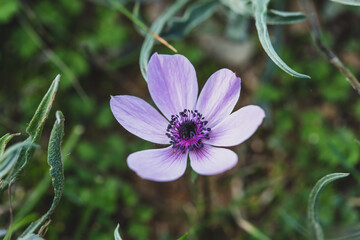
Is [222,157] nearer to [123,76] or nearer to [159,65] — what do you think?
[159,65]

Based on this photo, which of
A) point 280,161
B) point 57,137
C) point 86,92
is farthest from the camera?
point 86,92

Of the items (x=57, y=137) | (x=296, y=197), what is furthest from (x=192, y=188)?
(x=57, y=137)

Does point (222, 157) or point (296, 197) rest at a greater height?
point (222, 157)

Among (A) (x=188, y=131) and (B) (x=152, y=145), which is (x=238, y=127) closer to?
(A) (x=188, y=131)

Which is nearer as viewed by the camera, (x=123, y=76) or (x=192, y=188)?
(x=192, y=188)

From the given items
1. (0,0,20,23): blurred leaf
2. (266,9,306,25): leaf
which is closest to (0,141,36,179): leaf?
(266,9,306,25): leaf

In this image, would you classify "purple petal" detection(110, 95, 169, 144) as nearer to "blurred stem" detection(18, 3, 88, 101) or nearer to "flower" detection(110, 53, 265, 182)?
"flower" detection(110, 53, 265, 182)

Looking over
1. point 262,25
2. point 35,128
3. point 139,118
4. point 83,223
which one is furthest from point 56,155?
point 262,25
